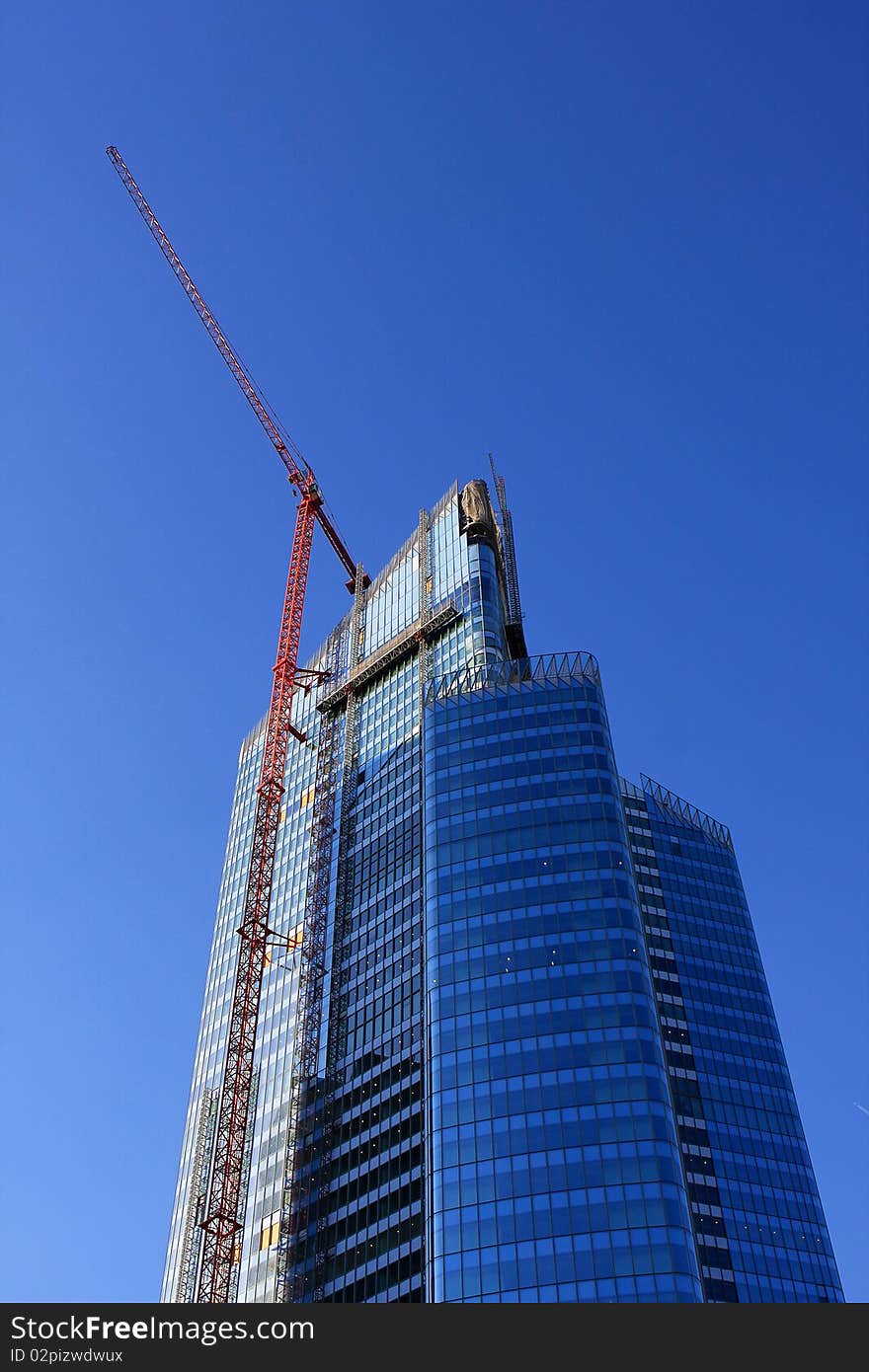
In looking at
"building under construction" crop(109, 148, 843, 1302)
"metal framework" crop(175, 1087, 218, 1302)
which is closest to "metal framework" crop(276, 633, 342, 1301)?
"building under construction" crop(109, 148, 843, 1302)

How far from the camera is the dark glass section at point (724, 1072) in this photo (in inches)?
4427

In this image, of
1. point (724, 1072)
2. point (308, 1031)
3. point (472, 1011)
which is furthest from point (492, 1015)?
point (724, 1072)

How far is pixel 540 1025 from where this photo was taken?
94.9 metres

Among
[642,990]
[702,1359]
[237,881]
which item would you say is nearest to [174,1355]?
[702,1359]

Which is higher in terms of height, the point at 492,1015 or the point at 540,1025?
the point at 492,1015

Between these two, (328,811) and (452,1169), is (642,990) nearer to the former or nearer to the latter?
(452,1169)

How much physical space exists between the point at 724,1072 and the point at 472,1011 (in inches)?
1570

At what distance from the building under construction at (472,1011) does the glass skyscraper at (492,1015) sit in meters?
0.25

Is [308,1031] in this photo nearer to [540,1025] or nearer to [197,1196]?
[197,1196]

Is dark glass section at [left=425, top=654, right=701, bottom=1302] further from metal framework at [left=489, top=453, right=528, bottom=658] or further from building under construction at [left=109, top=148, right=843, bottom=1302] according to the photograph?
metal framework at [left=489, top=453, right=528, bottom=658]

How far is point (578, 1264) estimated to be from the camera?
82.5 m

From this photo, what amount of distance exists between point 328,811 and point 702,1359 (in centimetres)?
10988

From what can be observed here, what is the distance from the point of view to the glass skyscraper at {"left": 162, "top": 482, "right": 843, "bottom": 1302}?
8725 centimetres

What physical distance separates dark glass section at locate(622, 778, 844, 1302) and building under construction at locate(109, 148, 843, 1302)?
10.9 inches
